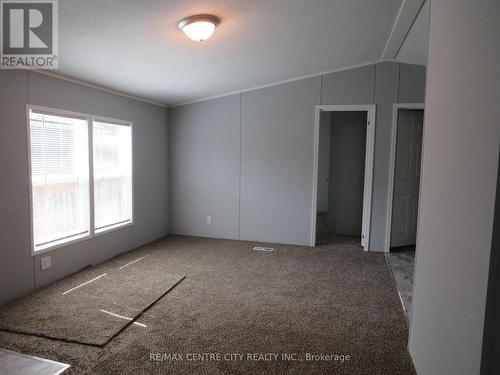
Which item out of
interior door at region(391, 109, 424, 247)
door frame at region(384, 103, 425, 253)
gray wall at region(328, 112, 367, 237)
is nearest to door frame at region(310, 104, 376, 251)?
door frame at region(384, 103, 425, 253)

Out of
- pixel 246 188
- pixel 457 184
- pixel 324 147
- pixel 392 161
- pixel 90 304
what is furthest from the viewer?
pixel 324 147

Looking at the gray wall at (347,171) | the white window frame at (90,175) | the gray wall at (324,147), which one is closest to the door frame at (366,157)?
the gray wall at (347,171)

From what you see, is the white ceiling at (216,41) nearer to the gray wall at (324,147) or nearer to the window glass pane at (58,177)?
the window glass pane at (58,177)

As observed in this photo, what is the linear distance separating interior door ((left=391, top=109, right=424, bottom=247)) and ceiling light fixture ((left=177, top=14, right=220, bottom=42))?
10.4ft

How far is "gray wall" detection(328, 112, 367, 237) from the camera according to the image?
17.9 ft

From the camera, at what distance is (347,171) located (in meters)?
5.56

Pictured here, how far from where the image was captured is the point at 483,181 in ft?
3.84

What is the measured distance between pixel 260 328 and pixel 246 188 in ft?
9.30

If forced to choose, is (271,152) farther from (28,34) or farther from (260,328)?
(28,34)

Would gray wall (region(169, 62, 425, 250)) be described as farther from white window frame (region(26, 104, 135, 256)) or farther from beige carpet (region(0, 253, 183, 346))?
beige carpet (region(0, 253, 183, 346))

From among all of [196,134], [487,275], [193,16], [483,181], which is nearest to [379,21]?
[193,16]

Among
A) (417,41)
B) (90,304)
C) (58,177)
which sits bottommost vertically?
(90,304)

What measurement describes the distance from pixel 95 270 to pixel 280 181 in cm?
282

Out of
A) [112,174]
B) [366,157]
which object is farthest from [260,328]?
[366,157]
